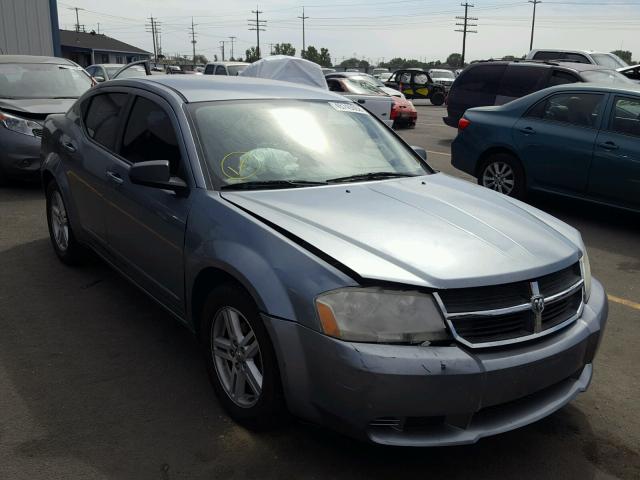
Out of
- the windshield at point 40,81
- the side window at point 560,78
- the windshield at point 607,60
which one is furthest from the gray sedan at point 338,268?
the windshield at point 607,60

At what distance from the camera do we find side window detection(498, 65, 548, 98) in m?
11.5

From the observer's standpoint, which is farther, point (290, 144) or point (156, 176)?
point (290, 144)

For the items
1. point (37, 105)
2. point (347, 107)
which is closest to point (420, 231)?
point (347, 107)

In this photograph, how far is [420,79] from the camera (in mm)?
26766

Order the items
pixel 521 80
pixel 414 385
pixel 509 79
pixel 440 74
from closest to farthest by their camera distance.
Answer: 1. pixel 414 385
2. pixel 521 80
3. pixel 509 79
4. pixel 440 74

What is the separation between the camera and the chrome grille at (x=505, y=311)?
8.15 feet

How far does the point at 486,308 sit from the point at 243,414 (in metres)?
1.22

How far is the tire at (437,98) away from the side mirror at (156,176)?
25231mm

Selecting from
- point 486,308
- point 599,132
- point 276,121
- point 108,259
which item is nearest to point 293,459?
point 486,308

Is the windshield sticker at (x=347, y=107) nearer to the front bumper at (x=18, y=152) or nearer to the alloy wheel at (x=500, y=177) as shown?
the alloy wheel at (x=500, y=177)

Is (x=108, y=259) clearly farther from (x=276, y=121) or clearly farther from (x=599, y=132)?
(x=599, y=132)

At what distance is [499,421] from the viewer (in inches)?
101

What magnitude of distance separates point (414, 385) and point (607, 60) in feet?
55.5

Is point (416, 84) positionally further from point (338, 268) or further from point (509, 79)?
point (338, 268)
